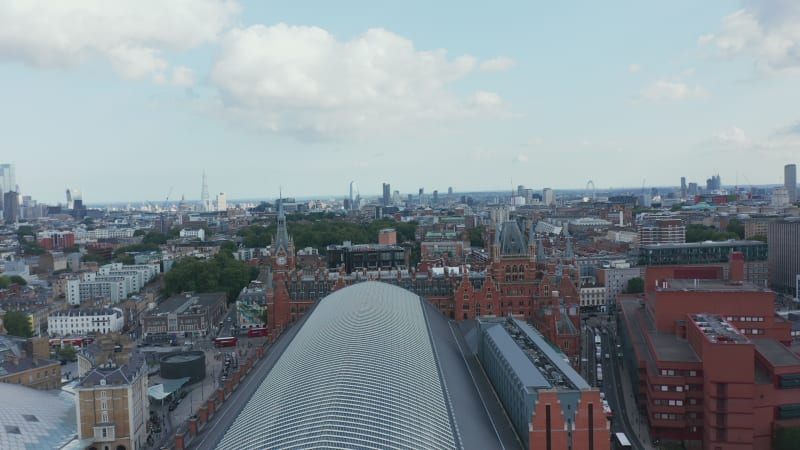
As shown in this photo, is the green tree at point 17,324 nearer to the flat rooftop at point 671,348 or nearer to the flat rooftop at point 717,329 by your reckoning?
the flat rooftop at point 671,348

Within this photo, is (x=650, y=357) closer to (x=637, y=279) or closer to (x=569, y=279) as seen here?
(x=569, y=279)

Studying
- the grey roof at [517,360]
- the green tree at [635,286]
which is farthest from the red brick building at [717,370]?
the green tree at [635,286]

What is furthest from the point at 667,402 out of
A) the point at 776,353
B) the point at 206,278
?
the point at 206,278

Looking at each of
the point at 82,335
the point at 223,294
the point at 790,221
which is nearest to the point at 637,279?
the point at 790,221

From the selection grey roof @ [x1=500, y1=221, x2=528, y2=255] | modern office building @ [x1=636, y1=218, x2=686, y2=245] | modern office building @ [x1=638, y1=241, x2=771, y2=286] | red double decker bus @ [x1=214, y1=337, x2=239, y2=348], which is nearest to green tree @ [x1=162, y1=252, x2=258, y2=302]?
red double decker bus @ [x1=214, y1=337, x2=239, y2=348]

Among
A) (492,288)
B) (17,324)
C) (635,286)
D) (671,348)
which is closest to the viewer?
(671,348)

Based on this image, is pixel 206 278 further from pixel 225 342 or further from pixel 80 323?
pixel 225 342
